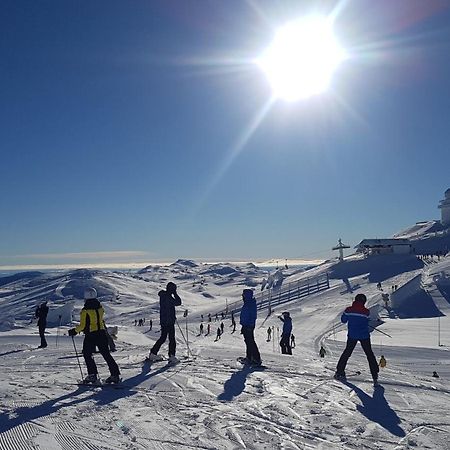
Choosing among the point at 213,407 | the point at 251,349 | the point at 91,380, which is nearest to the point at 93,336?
the point at 91,380

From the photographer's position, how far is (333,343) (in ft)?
95.3

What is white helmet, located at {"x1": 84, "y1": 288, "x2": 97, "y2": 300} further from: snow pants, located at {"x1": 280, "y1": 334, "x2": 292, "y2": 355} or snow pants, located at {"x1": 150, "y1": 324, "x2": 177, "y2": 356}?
snow pants, located at {"x1": 280, "y1": 334, "x2": 292, "y2": 355}

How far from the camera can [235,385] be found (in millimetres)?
8531

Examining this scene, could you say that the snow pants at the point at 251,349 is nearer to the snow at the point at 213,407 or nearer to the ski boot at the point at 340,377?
the snow at the point at 213,407

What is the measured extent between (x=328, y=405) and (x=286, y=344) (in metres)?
9.97

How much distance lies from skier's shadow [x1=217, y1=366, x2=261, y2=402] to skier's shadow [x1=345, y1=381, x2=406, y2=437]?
75.2 inches

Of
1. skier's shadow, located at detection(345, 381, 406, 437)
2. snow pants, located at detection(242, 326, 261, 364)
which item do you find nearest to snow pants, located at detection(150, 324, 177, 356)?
snow pants, located at detection(242, 326, 261, 364)

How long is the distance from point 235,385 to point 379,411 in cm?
262

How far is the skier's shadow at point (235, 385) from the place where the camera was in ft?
25.2

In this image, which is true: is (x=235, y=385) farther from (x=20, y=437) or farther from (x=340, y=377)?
(x=20, y=437)

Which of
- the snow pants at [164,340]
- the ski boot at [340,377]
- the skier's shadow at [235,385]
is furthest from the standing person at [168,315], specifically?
the ski boot at [340,377]

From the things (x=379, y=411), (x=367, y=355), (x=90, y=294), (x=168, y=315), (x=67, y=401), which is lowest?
(x=379, y=411)

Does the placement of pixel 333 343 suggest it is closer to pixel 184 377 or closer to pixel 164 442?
pixel 184 377

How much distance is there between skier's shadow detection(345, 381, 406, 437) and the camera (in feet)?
19.9
